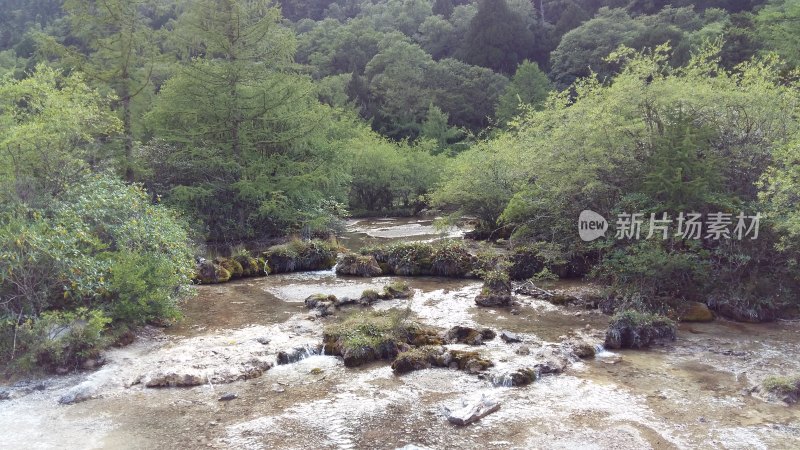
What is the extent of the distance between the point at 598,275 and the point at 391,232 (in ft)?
45.9

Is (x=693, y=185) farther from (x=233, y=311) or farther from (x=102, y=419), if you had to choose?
(x=102, y=419)

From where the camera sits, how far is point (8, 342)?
10.8 m

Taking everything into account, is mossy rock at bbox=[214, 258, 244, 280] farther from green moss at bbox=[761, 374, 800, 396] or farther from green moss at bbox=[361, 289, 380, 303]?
green moss at bbox=[761, 374, 800, 396]

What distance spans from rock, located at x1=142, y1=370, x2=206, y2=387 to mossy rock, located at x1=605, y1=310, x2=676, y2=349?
8324 mm

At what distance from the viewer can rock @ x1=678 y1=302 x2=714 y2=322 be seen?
13891 millimetres

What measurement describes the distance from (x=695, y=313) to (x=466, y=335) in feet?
19.2

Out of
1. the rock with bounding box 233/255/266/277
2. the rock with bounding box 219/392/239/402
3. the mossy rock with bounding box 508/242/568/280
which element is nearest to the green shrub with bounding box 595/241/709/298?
the mossy rock with bounding box 508/242/568/280

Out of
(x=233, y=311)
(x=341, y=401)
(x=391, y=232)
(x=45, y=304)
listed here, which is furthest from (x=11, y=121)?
(x=391, y=232)

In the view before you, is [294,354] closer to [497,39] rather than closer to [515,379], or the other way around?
[515,379]

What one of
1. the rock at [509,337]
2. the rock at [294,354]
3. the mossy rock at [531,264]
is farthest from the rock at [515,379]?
the mossy rock at [531,264]

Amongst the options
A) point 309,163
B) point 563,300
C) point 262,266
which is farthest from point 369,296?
point 309,163

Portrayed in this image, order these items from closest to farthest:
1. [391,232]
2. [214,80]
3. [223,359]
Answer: [223,359] → [214,80] → [391,232]

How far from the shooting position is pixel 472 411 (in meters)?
8.99

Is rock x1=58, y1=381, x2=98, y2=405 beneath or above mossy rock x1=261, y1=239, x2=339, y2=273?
beneath
